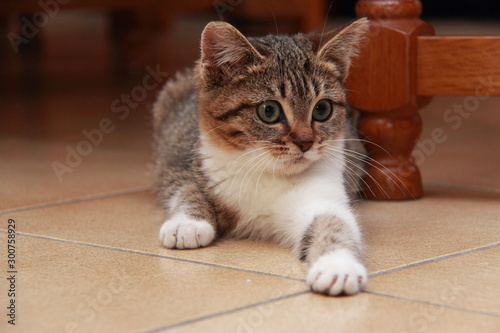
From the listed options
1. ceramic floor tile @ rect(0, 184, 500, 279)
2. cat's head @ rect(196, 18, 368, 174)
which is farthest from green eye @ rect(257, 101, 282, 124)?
ceramic floor tile @ rect(0, 184, 500, 279)

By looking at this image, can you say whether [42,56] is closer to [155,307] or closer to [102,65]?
[102,65]

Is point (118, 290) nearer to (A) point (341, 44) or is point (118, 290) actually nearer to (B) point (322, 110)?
(B) point (322, 110)

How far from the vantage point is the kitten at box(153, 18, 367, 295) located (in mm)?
1868

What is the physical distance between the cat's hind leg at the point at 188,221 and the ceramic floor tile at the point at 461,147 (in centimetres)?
102

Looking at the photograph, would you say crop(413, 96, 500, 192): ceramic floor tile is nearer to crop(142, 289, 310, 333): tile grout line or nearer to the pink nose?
the pink nose

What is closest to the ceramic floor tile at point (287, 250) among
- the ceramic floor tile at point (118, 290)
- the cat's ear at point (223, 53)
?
the ceramic floor tile at point (118, 290)

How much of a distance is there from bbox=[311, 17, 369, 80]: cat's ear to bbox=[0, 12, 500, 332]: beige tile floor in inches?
18.7

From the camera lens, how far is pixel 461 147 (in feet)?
10.8

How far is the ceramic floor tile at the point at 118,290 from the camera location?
4.29 feet

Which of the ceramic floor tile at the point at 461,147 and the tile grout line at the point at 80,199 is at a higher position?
the ceramic floor tile at the point at 461,147

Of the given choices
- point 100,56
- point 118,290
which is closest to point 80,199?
point 118,290

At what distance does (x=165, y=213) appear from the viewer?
2203 mm

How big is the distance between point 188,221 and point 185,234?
84 mm

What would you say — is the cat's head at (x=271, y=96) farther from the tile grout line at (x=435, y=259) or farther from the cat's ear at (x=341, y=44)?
the tile grout line at (x=435, y=259)
